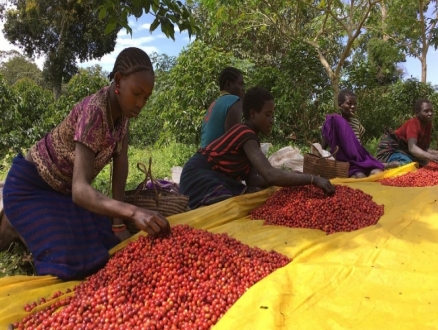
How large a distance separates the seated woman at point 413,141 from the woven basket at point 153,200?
376cm

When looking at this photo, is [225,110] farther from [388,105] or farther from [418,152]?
[388,105]

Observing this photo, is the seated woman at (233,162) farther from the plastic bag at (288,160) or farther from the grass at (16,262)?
the plastic bag at (288,160)

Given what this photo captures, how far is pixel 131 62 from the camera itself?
6.95ft

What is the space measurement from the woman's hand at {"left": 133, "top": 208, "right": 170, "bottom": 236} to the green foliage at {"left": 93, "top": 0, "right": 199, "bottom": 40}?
1618 millimetres

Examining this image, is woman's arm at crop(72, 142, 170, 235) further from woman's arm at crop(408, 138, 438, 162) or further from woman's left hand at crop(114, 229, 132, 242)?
woman's arm at crop(408, 138, 438, 162)

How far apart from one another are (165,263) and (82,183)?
1.99 feet

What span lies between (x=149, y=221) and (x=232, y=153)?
1.40 meters

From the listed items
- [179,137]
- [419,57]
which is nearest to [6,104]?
[179,137]

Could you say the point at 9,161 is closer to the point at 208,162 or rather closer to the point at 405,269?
the point at 208,162

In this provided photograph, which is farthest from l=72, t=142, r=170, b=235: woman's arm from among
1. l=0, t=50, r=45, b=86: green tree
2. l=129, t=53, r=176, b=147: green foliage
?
l=0, t=50, r=45, b=86: green tree

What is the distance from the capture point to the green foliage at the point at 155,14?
2.95 meters

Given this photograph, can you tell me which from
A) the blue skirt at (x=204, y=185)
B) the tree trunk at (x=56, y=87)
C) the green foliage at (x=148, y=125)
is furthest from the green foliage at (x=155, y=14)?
the tree trunk at (x=56, y=87)

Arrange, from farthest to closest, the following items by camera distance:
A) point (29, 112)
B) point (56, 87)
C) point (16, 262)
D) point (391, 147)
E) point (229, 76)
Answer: point (56, 87), point (29, 112), point (391, 147), point (229, 76), point (16, 262)

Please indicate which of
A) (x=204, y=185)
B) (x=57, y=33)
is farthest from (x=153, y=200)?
(x=57, y=33)
